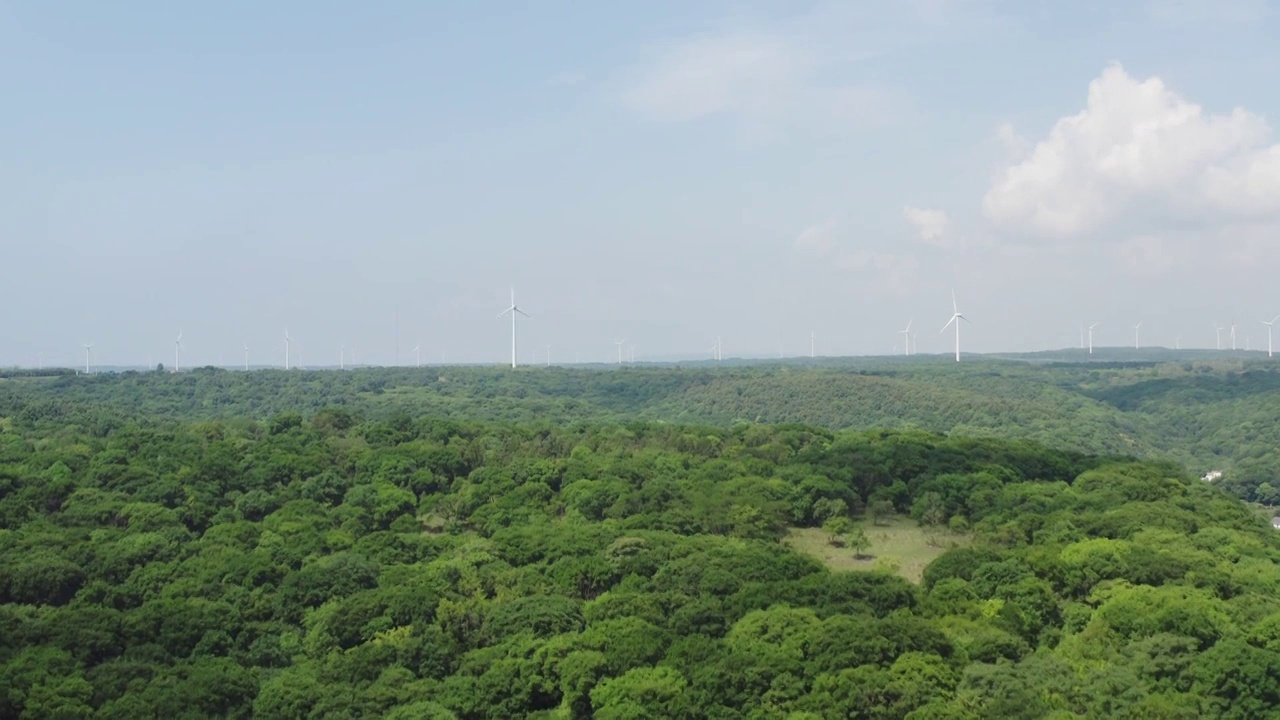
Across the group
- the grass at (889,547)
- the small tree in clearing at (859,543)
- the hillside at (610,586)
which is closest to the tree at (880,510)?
the hillside at (610,586)

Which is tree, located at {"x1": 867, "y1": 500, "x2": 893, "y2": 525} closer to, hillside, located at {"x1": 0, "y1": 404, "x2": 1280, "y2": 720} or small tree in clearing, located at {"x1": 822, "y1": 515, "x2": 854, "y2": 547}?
hillside, located at {"x1": 0, "y1": 404, "x2": 1280, "y2": 720}

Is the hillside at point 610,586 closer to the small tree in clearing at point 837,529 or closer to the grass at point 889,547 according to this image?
the small tree in clearing at point 837,529

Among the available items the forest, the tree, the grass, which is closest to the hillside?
the forest

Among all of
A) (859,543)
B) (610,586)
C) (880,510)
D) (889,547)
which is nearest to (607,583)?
(610,586)

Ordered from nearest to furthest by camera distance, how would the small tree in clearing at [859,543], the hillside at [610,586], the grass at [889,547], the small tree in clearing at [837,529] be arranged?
the hillside at [610,586] → the grass at [889,547] → the small tree in clearing at [859,543] → the small tree in clearing at [837,529]

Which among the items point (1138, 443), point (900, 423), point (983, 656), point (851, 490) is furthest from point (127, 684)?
point (1138, 443)

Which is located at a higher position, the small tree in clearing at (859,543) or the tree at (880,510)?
the tree at (880,510)

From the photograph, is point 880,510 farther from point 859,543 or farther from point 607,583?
point 607,583
